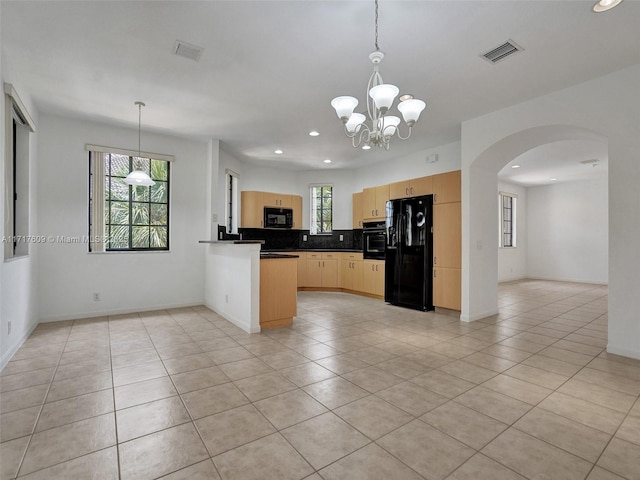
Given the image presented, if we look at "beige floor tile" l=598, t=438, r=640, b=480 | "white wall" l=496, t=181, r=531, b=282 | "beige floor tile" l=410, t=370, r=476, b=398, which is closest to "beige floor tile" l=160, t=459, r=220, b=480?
"beige floor tile" l=410, t=370, r=476, b=398

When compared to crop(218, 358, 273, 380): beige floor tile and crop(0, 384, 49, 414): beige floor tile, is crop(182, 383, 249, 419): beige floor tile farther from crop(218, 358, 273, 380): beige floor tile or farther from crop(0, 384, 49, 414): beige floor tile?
crop(0, 384, 49, 414): beige floor tile

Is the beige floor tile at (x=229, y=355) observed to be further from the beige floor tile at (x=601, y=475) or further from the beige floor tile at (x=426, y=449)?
the beige floor tile at (x=601, y=475)

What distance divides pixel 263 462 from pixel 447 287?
3986 mm

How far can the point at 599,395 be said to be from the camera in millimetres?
2301

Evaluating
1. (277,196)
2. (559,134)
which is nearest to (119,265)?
(277,196)

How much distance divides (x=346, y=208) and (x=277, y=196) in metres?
1.65

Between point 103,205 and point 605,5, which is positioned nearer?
point 605,5

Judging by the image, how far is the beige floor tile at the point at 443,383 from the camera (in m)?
2.35

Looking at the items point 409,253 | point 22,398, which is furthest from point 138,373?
point 409,253

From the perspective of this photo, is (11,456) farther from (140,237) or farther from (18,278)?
(140,237)

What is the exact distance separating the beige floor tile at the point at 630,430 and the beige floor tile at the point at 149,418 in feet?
8.59

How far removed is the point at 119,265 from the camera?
467 centimetres

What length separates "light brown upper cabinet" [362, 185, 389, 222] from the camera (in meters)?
5.96

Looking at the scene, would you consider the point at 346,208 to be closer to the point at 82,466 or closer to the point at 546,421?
the point at 546,421
